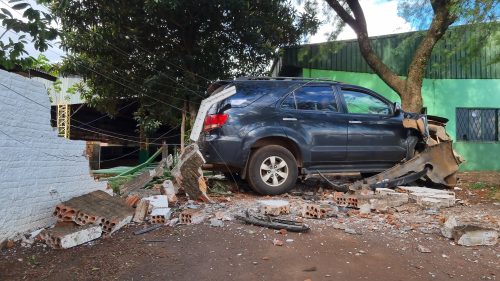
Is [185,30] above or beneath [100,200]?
above

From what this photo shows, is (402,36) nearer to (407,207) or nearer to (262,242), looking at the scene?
(407,207)

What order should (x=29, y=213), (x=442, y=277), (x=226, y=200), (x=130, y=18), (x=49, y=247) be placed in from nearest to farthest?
1. (x=442, y=277)
2. (x=49, y=247)
3. (x=29, y=213)
4. (x=226, y=200)
5. (x=130, y=18)

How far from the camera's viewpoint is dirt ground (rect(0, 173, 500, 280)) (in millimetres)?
3500

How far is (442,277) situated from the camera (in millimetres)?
3459

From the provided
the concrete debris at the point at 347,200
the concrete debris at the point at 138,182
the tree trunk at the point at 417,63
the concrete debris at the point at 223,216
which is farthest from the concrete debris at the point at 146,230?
the tree trunk at the point at 417,63

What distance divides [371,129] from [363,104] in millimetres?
487

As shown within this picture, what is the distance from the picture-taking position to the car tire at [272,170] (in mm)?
6250

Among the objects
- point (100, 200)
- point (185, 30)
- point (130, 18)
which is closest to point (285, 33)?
point (185, 30)

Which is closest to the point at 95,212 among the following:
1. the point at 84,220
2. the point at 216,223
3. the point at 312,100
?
the point at 84,220

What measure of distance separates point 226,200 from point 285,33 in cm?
949

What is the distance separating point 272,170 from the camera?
6.36 m

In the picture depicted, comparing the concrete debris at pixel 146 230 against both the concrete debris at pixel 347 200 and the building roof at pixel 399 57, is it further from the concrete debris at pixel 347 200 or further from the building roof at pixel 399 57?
the building roof at pixel 399 57

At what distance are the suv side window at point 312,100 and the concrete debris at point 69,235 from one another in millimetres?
3455

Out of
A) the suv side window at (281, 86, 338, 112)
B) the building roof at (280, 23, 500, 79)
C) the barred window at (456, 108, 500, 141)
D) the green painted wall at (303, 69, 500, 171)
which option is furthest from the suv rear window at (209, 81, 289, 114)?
the barred window at (456, 108, 500, 141)
